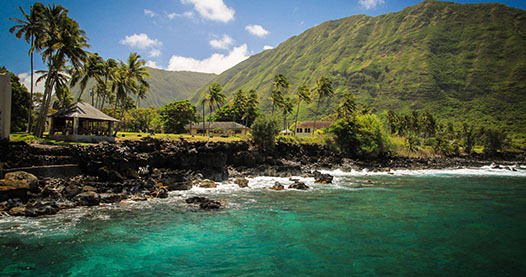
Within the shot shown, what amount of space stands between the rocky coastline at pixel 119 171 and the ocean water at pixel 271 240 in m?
2.29

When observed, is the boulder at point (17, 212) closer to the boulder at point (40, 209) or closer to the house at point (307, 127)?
the boulder at point (40, 209)

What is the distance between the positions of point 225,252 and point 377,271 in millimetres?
6902

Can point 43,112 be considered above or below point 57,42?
below

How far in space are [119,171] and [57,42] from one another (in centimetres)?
1940

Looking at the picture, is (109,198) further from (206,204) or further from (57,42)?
(57,42)

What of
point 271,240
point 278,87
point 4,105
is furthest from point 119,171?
point 278,87

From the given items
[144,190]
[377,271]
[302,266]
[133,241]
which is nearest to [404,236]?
[377,271]

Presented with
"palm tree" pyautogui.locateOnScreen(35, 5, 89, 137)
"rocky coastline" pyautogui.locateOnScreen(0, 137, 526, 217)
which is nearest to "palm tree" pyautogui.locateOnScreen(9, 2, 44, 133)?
"palm tree" pyautogui.locateOnScreen(35, 5, 89, 137)

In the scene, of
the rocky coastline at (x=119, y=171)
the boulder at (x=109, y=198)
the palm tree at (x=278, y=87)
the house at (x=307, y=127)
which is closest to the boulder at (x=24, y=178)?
the rocky coastline at (x=119, y=171)

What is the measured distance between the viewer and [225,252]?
13.6 meters

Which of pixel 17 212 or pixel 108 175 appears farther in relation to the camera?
pixel 108 175

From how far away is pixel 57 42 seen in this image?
35.5 meters

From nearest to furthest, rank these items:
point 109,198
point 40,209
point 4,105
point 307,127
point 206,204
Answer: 1. point 40,209
2. point 206,204
3. point 109,198
4. point 4,105
5. point 307,127

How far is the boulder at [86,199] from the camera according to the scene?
2186 centimetres
